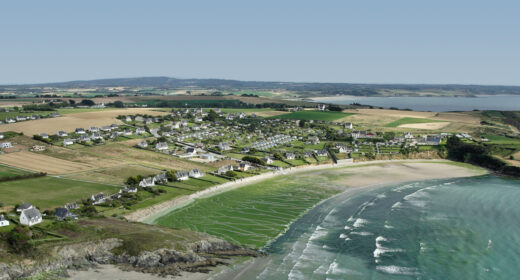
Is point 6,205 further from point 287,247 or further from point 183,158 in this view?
point 183,158

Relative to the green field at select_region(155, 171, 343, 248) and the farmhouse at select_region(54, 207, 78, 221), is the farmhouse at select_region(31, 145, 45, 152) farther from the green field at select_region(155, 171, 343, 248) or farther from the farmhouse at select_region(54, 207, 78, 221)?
the green field at select_region(155, 171, 343, 248)

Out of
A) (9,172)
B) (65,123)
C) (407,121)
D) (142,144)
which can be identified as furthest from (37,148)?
(407,121)

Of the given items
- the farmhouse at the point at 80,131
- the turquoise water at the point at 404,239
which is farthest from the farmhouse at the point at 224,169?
the farmhouse at the point at 80,131

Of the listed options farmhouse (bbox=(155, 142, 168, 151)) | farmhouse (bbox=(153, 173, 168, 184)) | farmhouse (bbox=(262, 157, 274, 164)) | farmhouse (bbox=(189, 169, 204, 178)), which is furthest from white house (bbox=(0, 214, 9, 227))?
farmhouse (bbox=(155, 142, 168, 151))

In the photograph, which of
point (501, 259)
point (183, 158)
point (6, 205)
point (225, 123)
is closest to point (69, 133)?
point (183, 158)

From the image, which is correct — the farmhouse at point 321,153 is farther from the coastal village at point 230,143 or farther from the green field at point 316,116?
the green field at point 316,116

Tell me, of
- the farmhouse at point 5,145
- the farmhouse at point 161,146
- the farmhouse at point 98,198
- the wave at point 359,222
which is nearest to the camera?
the wave at point 359,222
